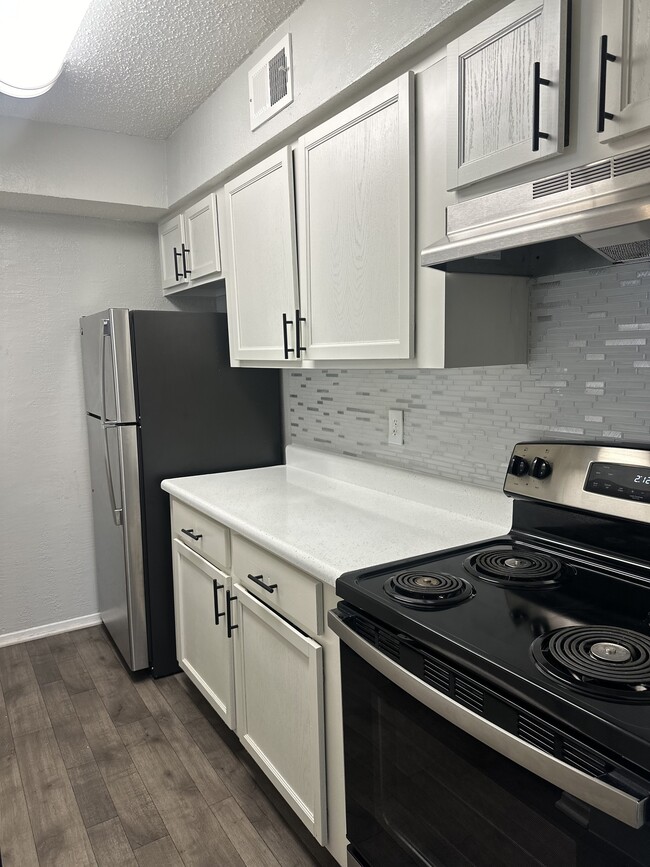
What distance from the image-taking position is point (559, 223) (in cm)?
104

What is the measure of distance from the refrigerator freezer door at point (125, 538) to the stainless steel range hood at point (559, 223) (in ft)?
5.49

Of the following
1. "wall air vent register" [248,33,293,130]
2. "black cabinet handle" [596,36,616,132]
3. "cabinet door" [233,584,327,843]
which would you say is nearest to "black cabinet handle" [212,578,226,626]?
"cabinet door" [233,584,327,843]

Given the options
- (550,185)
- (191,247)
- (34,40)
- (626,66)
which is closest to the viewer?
(626,66)

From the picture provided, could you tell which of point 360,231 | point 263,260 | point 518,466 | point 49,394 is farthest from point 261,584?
point 49,394

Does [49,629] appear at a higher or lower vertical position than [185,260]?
lower

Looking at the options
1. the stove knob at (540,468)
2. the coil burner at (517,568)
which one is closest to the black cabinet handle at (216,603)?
the coil burner at (517,568)

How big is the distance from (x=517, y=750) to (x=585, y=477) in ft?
2.27

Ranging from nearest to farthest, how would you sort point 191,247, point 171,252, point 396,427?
point 396,427
point 191,247
point 171,252

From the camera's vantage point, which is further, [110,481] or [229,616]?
[110,481]

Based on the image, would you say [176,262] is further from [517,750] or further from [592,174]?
[517,750]

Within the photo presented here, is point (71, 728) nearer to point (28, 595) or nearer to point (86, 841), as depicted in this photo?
point (86, 841)

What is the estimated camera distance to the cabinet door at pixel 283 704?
1.57 metres

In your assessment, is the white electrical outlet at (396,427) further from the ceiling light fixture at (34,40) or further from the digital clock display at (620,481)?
the ceiling light fixture at (34,40)

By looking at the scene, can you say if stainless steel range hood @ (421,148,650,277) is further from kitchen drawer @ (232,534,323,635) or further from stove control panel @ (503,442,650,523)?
kitchen drawer @ (232,534,323,635)
